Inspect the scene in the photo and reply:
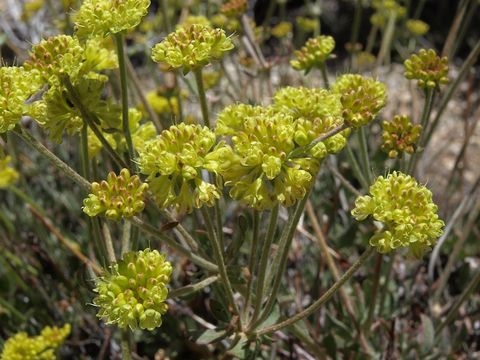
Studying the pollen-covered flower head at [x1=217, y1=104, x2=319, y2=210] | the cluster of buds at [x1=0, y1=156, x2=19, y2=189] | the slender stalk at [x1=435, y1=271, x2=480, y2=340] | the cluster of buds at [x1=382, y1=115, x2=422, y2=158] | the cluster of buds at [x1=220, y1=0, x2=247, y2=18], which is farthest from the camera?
the cluster of buds at [x1=0, y1=156, x2=19, y2=189]

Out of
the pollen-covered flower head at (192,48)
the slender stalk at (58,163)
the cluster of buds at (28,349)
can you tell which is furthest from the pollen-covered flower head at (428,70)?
the cluster of buds at (28,349)

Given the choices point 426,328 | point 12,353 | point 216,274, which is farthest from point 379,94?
point 12,353

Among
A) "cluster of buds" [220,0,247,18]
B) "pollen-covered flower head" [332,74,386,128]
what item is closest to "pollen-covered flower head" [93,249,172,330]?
"pollen-covered flower head" [332,74,386,128]

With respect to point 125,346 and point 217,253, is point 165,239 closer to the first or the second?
point 217,253

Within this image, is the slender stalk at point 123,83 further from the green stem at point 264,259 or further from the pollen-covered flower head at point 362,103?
the pollen-covered flower head at point 362,103

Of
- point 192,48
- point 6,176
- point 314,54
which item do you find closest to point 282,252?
point 192,48

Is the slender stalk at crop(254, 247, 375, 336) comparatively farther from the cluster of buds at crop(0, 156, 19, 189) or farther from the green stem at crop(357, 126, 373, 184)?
the cluster of buds at crop(0, 156, 19, 189)
